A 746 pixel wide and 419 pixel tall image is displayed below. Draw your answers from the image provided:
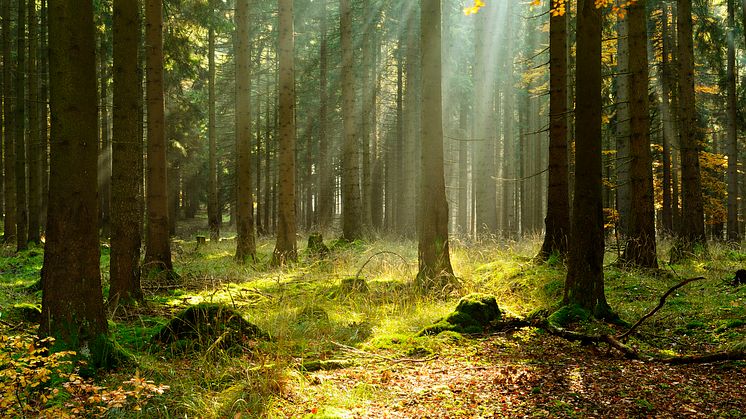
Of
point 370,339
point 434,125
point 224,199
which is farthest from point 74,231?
point 224,199

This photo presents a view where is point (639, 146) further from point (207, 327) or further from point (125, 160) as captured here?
point (125, 160)

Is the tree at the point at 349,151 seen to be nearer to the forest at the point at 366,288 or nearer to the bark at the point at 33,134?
the forest at the point at 366,288

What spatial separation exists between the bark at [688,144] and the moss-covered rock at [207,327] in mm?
11546

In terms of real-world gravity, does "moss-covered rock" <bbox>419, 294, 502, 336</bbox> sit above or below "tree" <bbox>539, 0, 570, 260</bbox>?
below

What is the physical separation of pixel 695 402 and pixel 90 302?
207 inches

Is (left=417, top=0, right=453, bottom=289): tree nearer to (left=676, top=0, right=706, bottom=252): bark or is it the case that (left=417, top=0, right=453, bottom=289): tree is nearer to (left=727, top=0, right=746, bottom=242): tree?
(left=676, top=0, right=706, bottom=252): bark

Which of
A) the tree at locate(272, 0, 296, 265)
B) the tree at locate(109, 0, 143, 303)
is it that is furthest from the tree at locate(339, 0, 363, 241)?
the tree at locate(109, 0, 143, 303)

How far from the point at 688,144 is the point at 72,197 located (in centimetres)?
1374

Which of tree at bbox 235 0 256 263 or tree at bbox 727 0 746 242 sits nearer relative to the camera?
tree at bbox 235 0 256 263

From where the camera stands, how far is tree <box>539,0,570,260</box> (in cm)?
948

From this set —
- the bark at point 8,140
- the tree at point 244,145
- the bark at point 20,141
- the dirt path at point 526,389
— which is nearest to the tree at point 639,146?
the dirt path at point 526,389

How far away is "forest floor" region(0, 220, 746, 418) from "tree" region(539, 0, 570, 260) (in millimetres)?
739

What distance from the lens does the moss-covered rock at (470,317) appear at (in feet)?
20.8

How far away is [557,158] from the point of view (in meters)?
9.62
